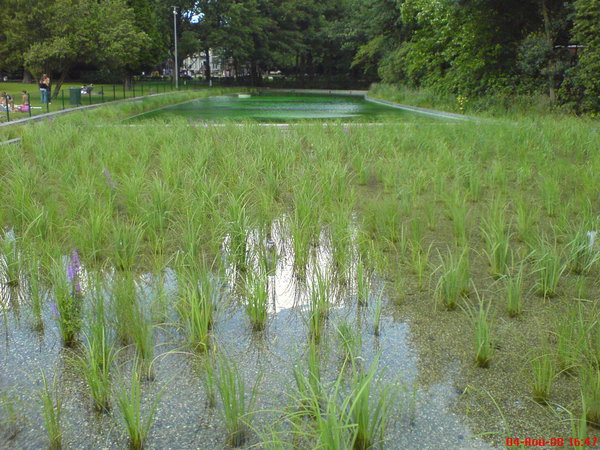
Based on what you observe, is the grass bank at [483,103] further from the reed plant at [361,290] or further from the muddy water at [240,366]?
the muddy water at [240,366]

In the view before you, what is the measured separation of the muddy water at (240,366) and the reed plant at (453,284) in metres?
0.32

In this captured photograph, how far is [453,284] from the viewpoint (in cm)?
363

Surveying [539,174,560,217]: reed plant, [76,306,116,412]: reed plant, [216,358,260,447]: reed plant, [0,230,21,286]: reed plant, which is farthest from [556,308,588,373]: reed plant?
[0,230,21,286]: reed plant

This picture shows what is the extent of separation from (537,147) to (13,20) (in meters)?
21.3

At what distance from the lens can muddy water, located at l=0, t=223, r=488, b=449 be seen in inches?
94.9

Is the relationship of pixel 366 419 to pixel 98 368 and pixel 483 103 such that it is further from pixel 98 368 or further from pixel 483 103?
pixel 483 103

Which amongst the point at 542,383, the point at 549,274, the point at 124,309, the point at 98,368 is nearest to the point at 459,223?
the point at 549,274

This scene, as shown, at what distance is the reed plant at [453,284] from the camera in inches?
142

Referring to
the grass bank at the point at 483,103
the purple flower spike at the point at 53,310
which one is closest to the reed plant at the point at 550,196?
the purple flower spike at the point at 53,310

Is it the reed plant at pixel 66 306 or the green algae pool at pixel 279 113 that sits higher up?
the green algae pool at pixel 279 113

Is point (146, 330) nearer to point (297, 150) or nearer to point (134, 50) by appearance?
point (297, 150)

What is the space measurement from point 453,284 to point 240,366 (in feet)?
4.74

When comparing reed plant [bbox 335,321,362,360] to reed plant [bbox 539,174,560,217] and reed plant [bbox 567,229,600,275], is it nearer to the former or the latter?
reed plant [bbox 567,229,600,275]

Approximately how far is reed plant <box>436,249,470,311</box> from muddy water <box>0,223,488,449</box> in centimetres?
32
